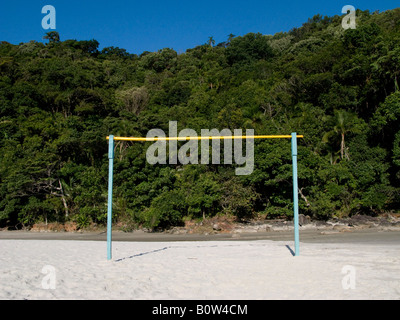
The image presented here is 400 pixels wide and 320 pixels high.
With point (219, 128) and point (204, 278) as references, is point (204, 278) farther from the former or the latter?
point (219, 128)

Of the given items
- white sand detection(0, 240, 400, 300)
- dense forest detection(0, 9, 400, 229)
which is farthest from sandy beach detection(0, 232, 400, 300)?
dense forest detection(0, 9, 400, 229)

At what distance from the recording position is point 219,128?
29.9 m

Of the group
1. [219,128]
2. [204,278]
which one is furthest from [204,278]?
[219,128]

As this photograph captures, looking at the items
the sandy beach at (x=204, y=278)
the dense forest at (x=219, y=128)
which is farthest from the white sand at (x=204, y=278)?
the dense forest at (x=219, y=128)

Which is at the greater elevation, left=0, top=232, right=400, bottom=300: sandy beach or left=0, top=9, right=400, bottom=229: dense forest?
left=0, top=9, right=400, bottom=229: dense forest

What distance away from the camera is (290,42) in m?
52.0

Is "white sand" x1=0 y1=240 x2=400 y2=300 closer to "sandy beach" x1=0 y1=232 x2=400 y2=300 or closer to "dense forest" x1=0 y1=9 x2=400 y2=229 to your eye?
"sandy beach" x1=0 y1=232 x2=400 y2=300

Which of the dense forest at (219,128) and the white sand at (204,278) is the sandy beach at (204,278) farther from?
the dense forest at (219,128)

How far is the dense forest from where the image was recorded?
23922 millimetres

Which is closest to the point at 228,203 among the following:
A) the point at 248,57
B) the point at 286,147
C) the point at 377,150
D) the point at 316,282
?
the point at 286,147

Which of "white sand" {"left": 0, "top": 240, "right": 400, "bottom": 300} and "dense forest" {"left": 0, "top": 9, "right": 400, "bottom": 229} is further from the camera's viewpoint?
"dense forest" {"left": 0, "top": 9, "right": 400, "bottom": 229}

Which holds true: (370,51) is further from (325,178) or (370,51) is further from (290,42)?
(290,42)

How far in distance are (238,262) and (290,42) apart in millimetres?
50154

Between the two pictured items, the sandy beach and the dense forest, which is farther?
the dense forest
